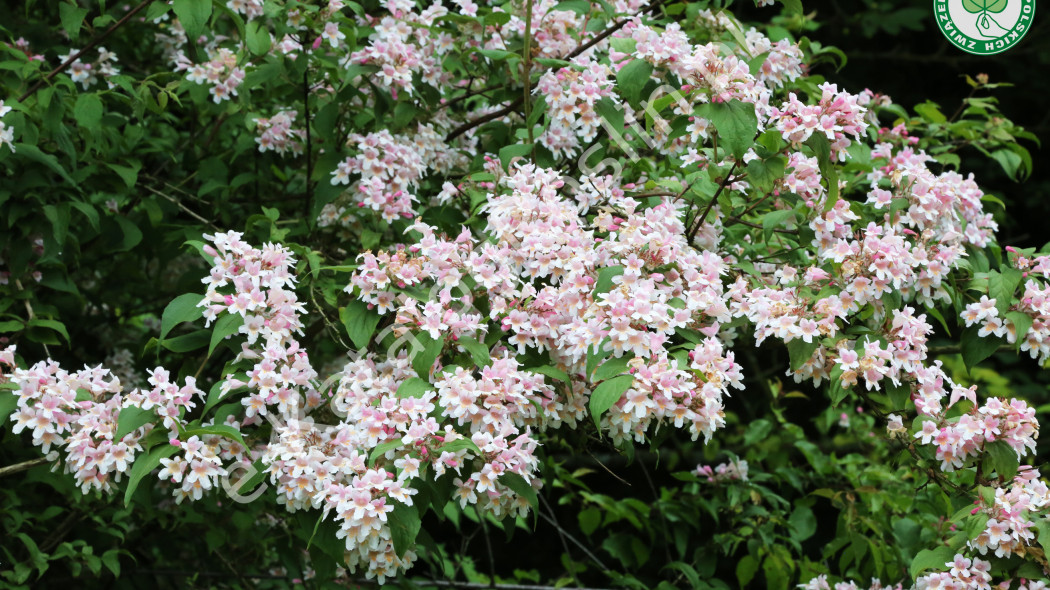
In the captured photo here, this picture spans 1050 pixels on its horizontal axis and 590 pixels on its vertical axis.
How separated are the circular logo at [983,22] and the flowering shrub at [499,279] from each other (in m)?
0.45

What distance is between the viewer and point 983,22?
10.8 feet

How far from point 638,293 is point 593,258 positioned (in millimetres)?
175

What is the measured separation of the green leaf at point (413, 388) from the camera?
70.0 inches

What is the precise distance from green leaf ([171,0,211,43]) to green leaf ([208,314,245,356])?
607 millimetres

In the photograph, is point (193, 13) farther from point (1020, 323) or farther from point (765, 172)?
point (1020, 323)

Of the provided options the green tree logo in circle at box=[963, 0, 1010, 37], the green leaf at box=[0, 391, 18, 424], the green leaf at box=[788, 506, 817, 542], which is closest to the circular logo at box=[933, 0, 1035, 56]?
the green tree logo in circle at box=[963, 0, 1010, 37]

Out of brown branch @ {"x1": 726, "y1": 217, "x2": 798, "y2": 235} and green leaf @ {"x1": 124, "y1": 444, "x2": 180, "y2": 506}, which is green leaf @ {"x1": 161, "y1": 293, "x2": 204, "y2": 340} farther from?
brown branch @ {"x1": 726, "y1": 217, "x2": 798, "y2": 235}

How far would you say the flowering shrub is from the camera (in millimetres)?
A: 1816

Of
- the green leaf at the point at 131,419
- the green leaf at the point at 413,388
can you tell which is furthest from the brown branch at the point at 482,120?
the green leaf at the point at 131,419

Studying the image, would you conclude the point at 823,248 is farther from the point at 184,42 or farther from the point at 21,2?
the point at 21,2

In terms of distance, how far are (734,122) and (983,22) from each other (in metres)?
1.90

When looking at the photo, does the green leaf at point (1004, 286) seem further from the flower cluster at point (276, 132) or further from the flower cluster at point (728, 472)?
the flower cluster at point (276, 132)

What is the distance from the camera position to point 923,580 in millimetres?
2006

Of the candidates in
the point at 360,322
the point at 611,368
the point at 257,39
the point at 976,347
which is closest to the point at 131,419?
the point at 360,322
